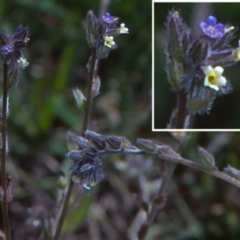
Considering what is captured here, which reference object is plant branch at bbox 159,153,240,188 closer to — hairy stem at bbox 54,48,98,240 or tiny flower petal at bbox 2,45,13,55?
hairy stem at bbox 54,48,98,240

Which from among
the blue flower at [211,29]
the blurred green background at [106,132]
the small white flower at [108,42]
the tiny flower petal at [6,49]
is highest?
the blue flower at [211,29]

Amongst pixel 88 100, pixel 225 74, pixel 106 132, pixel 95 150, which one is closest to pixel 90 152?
pixel 95 150

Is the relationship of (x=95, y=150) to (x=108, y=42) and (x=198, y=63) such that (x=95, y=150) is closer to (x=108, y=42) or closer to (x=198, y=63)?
(x=108, y=42)

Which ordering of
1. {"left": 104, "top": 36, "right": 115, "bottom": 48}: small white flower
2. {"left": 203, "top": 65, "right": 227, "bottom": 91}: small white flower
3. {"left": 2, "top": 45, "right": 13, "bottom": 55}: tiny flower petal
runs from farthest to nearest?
{"left": 203, "top": 65, "right": 227, "bottom": 91}: small white flower < {"left": 104, "top": 36, "right": 115, "bottom": 48}: small white flower < {"left": 2, "top": 45, "right": 13, "bottom": 55}: tiny flower petal

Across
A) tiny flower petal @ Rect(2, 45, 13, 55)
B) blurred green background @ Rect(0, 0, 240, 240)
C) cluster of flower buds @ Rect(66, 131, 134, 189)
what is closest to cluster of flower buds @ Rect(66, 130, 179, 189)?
cluster of flower buds @ Rect(66, 131, 134, 189)

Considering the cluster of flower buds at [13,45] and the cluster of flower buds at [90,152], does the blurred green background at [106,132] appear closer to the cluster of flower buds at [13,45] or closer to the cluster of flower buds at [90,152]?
the cluster of flower buds at [90,152]

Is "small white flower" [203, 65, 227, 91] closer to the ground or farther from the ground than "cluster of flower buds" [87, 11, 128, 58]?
closer to the ground

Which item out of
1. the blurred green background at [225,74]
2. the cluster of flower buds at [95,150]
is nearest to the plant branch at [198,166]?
the cluster of flower buds at [95,150]
